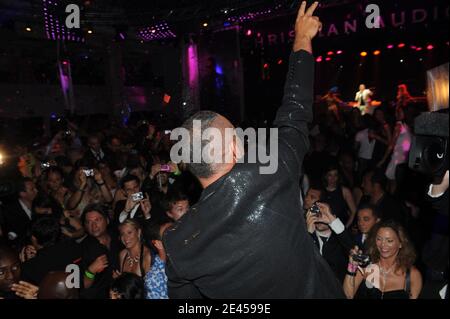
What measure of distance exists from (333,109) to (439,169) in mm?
7981

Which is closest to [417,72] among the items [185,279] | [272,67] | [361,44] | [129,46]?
[361,44]

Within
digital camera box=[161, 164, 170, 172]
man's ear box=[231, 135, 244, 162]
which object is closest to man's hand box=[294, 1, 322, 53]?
man's ear box=[231, 135, 244, 162]

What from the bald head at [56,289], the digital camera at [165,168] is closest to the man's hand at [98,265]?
the bald head at [56,289]

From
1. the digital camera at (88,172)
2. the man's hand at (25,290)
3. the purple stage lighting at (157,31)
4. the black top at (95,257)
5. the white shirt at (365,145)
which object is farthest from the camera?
the white shirt at (365,145)

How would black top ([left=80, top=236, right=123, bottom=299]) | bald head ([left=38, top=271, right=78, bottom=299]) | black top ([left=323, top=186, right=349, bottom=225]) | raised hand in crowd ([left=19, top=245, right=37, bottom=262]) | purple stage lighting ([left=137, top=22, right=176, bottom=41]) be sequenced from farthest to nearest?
purple stage lighting ([left=137, top=22, right=176, bottom=41]), black top ([left=323, top=186, right=349, bottom=225]), raised hand in crowd ([left=19, top=245, right=37, bottom=262]), black top ([left=80, top=236, right=123, bottom=299]), bald head ([left=38, top=271, right=78, bottom=299])

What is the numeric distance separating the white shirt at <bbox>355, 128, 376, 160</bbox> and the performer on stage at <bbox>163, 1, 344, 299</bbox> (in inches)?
199

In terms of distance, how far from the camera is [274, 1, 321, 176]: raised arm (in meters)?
1.33

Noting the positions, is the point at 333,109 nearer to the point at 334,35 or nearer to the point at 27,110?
the point at 334,35

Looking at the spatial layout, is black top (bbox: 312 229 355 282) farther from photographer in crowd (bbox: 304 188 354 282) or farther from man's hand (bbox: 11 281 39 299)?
man's hand (bbox: 11 281 39 299)

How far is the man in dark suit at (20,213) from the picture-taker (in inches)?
148

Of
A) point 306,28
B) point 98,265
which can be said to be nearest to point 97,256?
point 98,265

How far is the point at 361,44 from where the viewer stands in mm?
10266

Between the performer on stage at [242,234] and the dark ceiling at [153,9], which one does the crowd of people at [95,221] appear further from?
the dark ceiling at [153,9]

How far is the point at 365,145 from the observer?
19.7 feet
